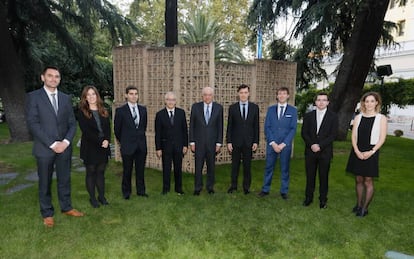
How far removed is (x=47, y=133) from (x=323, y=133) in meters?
3.34

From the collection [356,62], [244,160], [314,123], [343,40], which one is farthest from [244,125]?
[343,40]

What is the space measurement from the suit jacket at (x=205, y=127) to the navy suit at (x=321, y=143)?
48.1 inches

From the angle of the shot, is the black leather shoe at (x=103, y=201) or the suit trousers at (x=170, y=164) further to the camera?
the suit trousers at (x=170, y=164)

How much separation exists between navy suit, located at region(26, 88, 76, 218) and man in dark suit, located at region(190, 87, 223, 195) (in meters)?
1.67

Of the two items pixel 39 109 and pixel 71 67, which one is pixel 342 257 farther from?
pixel 71 67

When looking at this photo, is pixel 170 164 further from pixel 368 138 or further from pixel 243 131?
pixel 368 138

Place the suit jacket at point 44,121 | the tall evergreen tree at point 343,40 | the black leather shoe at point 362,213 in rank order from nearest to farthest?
the suit jacket at point 44,121, the black leather shoe at point 362,213, the tall evergreen tree at point 343,40

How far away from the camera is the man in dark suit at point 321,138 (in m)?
4.05

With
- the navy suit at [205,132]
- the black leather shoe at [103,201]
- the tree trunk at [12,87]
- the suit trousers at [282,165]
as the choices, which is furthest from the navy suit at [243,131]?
the tree trunk at [12,87]

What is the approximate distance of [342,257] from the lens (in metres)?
2.99

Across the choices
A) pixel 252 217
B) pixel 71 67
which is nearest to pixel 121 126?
pixel 252 217

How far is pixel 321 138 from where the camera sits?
4066 millimetres

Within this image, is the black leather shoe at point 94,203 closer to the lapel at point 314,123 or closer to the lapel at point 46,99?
the lapel at point 46,99

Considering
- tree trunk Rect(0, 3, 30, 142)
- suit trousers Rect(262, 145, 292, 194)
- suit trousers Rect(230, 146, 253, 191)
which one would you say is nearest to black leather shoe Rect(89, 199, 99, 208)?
suit trousers Rect(230, 146, 253, 191)
